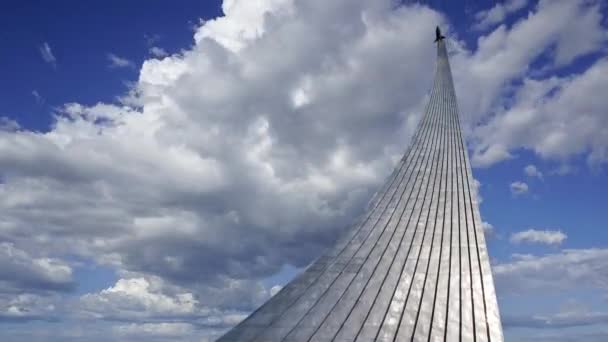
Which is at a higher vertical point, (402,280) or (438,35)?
(438,35)

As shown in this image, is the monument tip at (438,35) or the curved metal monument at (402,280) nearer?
the curved metal monument at (402,280)

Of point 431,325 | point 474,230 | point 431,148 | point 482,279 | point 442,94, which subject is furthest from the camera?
point 442,94

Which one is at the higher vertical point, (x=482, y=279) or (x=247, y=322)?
(x=482, y=279)

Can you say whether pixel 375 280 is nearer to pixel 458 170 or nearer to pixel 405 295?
pixel 405 295

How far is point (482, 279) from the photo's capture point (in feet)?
46.6

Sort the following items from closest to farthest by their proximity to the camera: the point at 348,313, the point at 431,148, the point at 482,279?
the point at 348,313 → the point at 482,279 → the point at 431,148

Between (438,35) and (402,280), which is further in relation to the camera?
(438,35)

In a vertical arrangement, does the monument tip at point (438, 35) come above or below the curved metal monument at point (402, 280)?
above

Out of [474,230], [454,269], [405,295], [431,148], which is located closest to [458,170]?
[431,148]

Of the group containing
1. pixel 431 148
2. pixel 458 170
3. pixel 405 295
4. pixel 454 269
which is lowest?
pixel 405 295

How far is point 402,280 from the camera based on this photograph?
14430 mm

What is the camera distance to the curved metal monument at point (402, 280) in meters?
12.6

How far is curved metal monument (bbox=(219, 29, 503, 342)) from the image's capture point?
12641mm

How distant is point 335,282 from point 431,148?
9813mm
